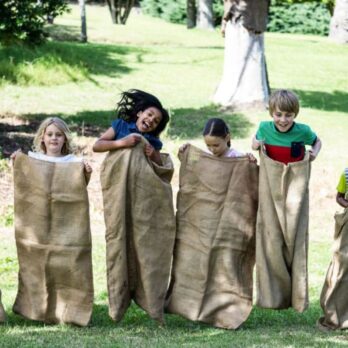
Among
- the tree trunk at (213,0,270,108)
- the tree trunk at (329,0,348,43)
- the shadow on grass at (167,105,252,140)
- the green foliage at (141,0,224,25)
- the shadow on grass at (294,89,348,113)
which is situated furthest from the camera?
the green foliage at (141,0,224,25)

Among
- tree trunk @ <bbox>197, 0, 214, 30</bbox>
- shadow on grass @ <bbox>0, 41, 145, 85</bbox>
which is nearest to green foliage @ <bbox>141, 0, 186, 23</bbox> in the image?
Answer: tree trunk @ <bbox>197, 0, 214, 30</bbox>

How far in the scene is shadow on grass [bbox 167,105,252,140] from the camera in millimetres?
16139

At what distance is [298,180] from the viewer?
21.6 ft

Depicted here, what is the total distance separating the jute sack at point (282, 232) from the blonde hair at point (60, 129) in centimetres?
141

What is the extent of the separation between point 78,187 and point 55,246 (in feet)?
1.50

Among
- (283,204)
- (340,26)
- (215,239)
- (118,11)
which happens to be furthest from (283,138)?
(118,11)

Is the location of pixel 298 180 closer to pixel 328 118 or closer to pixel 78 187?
pixel 78 187

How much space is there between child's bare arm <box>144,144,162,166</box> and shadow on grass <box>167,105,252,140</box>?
9.03 m

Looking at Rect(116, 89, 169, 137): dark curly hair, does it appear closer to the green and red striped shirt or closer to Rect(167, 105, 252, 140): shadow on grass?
the green and red striped shirt

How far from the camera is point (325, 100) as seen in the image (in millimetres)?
20328

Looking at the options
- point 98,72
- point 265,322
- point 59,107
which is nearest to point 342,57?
point 98,72

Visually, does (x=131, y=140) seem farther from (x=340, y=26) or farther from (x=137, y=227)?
(x=340, y=26)

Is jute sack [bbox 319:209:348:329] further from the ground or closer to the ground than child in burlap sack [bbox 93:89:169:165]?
closer to the ground

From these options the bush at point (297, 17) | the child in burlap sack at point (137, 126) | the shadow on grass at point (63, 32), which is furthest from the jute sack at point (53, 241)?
the bush at point (297, 17)
